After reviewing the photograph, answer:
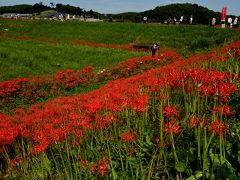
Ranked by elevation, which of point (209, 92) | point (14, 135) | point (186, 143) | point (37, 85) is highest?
point (209, 92)

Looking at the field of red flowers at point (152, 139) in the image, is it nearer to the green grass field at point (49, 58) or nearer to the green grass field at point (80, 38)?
Answer: the green grass field at point (80, 38)

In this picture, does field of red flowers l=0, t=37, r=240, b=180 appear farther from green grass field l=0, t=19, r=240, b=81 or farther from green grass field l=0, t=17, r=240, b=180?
green grass field l=0, t=19, r=240, b=81

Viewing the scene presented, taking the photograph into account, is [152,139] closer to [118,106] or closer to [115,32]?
[118,106]

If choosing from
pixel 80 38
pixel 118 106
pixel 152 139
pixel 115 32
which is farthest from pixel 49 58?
pixel 152 139

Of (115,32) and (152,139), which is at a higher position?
(115,32)

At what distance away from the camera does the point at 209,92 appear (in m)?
4.17

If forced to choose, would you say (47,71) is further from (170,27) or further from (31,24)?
(31,24)

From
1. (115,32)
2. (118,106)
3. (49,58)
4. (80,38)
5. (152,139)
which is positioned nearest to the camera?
(152,139)

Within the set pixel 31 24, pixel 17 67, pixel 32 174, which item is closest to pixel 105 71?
pixel 17 67

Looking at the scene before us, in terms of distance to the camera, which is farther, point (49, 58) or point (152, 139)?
point (49, 58)

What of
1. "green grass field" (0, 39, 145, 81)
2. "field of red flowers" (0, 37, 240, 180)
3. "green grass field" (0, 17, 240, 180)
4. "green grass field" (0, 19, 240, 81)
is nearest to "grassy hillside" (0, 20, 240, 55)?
"green grass field" (0, 19, 240, 81)

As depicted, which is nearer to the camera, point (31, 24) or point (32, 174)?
point (32, 174)

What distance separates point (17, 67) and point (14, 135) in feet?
67.5

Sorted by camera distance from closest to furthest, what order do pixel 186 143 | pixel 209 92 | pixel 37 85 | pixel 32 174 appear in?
pixel 209 92
pixel 186 143
pixel 32 174
pixel 37 85
